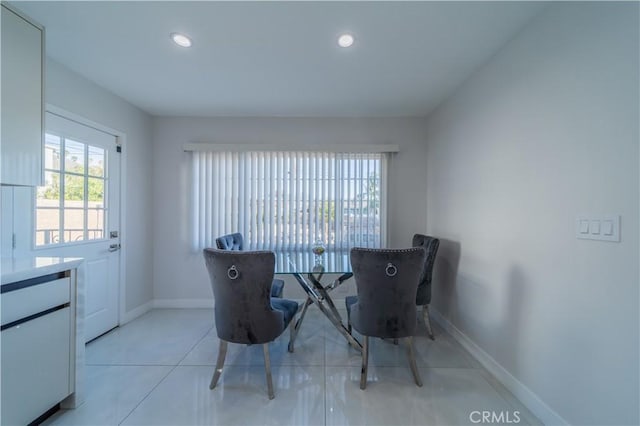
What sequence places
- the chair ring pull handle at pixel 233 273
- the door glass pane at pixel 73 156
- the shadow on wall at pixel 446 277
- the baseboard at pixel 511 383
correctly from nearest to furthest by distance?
the baseboard at pixel 511 383
the chair ring pull handle at pixel 233 273
the door glass pane at pixel 73 156
the shadow on wall at pixel 446 277

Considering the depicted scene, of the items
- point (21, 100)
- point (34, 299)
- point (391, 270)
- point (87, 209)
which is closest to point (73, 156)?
point (87, 209)

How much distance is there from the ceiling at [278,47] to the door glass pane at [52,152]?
65 centimetres

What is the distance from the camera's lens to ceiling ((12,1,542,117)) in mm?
1564

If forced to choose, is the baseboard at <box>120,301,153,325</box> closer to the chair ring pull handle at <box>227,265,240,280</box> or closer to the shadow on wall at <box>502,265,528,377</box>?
the chair ring pull handle at <box>227,265,240,280</box>

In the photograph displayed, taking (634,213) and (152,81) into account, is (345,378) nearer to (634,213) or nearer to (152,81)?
(634,213)

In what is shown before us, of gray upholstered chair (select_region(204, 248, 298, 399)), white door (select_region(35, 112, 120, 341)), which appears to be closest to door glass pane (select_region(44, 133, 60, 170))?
white door (select_region(35, 112, 120, 341))

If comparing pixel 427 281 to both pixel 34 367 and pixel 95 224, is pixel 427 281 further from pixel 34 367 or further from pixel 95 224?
pixel 95 224

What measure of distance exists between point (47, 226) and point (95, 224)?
461mm

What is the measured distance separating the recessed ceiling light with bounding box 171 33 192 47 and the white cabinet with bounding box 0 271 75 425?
1.74 meters

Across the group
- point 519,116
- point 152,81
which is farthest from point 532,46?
point 152,81

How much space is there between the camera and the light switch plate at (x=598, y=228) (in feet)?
3.82

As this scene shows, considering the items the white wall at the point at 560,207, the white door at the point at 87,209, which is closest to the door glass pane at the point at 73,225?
the white door at the point at 87,209

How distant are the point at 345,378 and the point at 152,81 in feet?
10.4

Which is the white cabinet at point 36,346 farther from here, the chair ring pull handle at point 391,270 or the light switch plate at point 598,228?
the light switch plate at point 598,228
